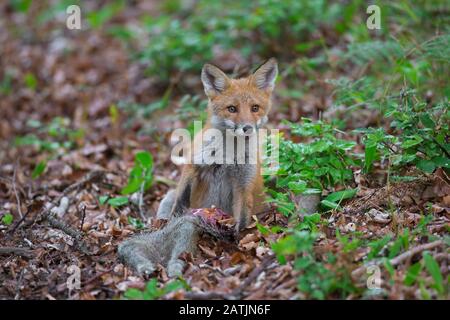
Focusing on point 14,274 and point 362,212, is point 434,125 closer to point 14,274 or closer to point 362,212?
point 362,212

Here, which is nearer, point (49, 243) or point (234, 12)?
point (49, 243)

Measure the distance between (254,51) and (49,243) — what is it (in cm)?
662

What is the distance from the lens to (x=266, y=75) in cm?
685

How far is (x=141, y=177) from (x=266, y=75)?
88.8 inches

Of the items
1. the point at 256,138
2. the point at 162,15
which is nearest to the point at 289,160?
the point at 256,138

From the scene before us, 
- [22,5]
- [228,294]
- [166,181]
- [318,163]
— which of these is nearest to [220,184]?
[318,163]

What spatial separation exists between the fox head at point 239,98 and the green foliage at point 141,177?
1.47m

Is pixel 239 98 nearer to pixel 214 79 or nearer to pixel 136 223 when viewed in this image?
pixel 214 79

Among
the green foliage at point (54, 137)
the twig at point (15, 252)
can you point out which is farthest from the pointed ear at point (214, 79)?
Answer: the green foliage at point (54, 137)

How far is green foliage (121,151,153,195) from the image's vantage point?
7.69m

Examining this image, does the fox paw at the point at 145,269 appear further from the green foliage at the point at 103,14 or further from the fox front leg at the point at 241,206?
the green foliage at the point at 103,14

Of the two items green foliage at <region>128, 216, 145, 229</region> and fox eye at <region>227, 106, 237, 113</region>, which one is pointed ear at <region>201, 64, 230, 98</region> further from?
green foliage at <region>128, 216, 145, 229</region>

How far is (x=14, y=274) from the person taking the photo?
555 centimetres

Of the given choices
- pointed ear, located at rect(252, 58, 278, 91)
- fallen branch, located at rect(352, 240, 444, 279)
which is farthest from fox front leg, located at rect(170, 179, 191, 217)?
fallen branch, located at rect(352, 240, 444, 279)
